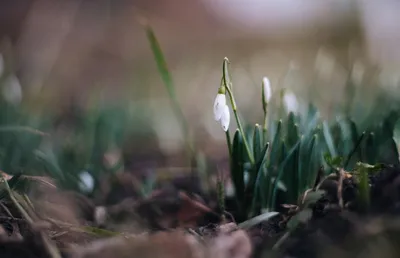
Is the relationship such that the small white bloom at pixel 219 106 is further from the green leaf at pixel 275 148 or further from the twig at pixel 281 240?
the twig at pixel 281 240

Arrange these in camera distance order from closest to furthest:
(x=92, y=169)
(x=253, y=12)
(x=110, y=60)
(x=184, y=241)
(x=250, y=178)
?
(x=184, y=241) → (x=250, y=178) → (x=92, y=169) → (x=110, y=60) → (x=253, y=12)

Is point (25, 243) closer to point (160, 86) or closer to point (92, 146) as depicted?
point (92, 146)

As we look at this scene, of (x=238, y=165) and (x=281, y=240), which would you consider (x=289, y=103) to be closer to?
(x=238, y=165)

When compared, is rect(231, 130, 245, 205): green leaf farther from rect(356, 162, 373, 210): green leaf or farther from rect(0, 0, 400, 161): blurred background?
rect(0, 0, 400, 161): blurred background

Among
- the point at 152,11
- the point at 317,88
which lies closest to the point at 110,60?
the point at 152,11

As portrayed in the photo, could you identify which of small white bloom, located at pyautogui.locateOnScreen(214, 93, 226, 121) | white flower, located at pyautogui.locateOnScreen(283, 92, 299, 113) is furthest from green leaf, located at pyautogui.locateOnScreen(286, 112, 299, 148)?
white flower, located at pyautogui.locateOnScreen(283, 92, 299, 113)

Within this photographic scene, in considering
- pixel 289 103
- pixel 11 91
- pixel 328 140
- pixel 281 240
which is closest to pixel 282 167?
pixel 328 140
